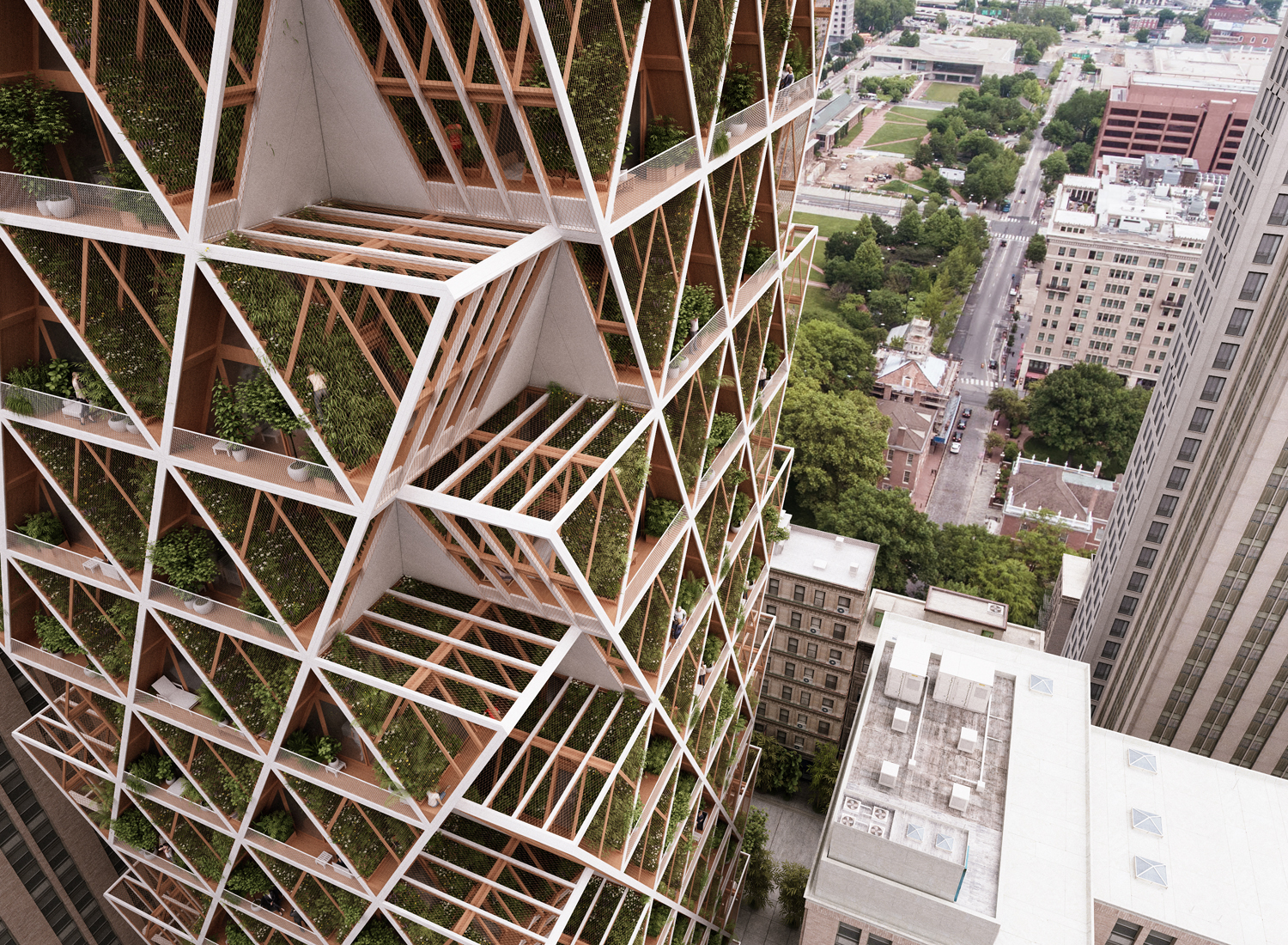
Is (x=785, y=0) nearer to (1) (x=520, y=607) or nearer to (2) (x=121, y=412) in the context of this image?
(1) (x=520, y=607)

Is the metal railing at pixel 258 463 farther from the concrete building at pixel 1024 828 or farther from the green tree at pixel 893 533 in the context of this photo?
the green tree at pixel 893 533

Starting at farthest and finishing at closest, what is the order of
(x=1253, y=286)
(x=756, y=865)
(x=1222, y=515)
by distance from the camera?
1. (x=756, y=865)
2. (x=1253, y=286)
3. (x=1222, y=515)

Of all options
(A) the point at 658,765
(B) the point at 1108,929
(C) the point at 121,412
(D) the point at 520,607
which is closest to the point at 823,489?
(B) the point at 1108,929

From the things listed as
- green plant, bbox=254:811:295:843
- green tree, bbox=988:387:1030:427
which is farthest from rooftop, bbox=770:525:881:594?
green tree, bbox=988:387:1030:427

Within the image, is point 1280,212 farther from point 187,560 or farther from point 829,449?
point 187,560

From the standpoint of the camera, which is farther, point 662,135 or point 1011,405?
point 1011,405

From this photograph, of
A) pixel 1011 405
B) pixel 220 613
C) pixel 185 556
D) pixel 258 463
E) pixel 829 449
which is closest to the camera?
pixel 258 463

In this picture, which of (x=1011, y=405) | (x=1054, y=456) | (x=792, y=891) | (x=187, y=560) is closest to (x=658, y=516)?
(x=187, y=560)

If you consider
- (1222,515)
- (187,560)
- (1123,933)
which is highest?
(187,560)
